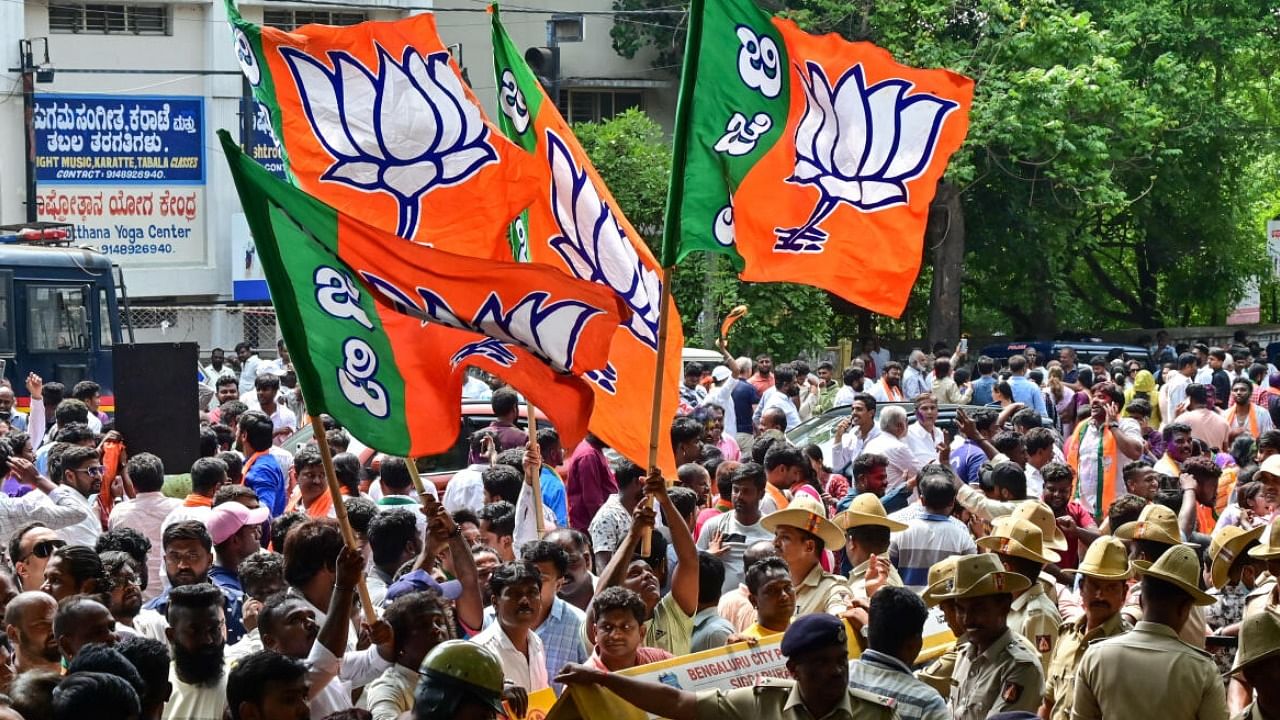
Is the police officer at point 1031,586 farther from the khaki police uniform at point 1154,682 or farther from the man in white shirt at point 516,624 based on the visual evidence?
the man in white shirt at point 516,624

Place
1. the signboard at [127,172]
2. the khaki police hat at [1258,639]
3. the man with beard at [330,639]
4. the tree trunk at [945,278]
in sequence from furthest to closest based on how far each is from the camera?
the tree trunk at [945,278] → the signboard at [127,172] → the man with beard at [330,639] → the khaki police hat at [1258,639]

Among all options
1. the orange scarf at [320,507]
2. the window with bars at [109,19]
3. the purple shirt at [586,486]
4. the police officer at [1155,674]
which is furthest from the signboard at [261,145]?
the police officer at [1155,674]

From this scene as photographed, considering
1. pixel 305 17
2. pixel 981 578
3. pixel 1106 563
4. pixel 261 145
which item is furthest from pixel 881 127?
pixel 305 17

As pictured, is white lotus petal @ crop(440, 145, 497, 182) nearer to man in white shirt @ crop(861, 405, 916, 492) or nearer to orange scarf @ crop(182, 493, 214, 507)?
orange scarf @ crop(182, 493, 214, 507)

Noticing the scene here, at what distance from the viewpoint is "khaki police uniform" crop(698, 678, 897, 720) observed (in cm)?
480

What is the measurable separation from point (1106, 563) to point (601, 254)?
291 centimetres

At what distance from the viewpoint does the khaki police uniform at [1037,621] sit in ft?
21.7

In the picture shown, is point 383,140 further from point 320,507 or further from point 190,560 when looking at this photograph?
point 320,507

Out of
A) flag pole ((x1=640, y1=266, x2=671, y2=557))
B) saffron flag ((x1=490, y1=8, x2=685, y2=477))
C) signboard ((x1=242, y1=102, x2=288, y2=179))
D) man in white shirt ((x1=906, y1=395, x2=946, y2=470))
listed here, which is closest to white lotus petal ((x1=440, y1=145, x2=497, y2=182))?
saffron flag ((x1=490, y1=8, x2=685, y2=477))

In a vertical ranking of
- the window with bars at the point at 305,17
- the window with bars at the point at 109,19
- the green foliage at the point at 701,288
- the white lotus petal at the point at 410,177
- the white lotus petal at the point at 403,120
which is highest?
the window with bars at the point at 305,17

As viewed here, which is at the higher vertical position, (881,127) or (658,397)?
(881,127)

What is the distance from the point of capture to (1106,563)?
6238mm

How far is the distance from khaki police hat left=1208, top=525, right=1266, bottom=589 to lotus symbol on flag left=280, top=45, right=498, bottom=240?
3.71 metres

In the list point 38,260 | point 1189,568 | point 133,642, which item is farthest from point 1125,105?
point 133,642
